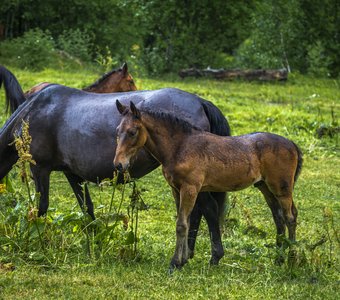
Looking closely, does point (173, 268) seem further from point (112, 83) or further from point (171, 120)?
point (112, 83)

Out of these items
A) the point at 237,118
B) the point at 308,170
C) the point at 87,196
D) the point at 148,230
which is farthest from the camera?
the point at 237,118

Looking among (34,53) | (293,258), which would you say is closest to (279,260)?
(293,258)

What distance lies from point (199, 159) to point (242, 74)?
1629cm

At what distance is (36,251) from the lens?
710cm

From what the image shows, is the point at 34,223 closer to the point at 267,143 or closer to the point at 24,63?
the point at 267,143

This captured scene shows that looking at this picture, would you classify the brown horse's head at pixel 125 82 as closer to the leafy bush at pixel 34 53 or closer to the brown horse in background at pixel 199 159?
the brown horse in background at pixel 199 159

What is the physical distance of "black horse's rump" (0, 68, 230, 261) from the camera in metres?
7.84

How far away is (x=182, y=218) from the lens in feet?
22.8

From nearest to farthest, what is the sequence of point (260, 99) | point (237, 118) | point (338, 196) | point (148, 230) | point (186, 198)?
point (186, 198)
point (148, 230)
point (338, 196)
point (237, 118)
point (260, 99)

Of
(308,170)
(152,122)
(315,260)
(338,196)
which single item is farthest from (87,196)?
(308,170)

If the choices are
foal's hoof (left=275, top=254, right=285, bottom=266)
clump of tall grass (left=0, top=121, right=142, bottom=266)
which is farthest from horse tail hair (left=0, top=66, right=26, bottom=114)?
foal's hoof (left=275, top=254, right=285, bottom=266)

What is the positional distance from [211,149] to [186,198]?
20.3 inches

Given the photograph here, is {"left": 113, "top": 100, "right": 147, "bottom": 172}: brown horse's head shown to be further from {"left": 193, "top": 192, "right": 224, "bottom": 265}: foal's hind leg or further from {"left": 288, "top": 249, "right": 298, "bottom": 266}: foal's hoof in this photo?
{"left": 288, "top": 249, "right": 298, "bottom": 266}: foal's hoof

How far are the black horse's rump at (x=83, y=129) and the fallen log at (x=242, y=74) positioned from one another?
14.7 m
